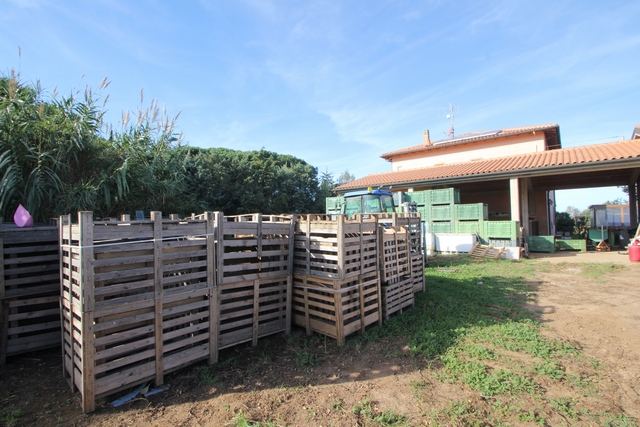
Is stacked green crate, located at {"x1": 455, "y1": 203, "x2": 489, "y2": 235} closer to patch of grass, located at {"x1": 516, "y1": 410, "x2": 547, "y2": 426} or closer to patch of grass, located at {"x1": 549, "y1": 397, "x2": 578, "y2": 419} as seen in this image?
patch of grass, located at {"x1": 549, "y1": 397, "x2": 578, "y2": 419}

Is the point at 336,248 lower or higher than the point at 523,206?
lower

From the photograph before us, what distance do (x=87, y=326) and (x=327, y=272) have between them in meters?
2.78

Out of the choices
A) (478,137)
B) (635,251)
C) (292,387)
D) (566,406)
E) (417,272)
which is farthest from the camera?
(478,137)

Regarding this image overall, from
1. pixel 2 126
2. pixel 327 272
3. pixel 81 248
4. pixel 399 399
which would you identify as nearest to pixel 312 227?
pixel 327 272

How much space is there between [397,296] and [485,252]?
857 cm

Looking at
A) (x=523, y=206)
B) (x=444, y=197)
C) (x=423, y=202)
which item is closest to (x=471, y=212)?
(x=444, y=197)

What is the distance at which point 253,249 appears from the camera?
4.51 meters

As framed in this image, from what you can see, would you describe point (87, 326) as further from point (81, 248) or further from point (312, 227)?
point (312, 227)

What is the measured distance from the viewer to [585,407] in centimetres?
296

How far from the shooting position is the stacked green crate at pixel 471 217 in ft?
44.2

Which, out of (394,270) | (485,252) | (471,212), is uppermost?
(471,212)

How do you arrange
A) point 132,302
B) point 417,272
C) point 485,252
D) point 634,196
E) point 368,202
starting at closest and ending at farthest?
point 132,302 → point 417,272 → point 368,202 → point 485,252 → point 634,196

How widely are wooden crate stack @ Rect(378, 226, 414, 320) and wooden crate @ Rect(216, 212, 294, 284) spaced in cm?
159

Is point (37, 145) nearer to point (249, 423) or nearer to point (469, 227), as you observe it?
point (249, 423)
